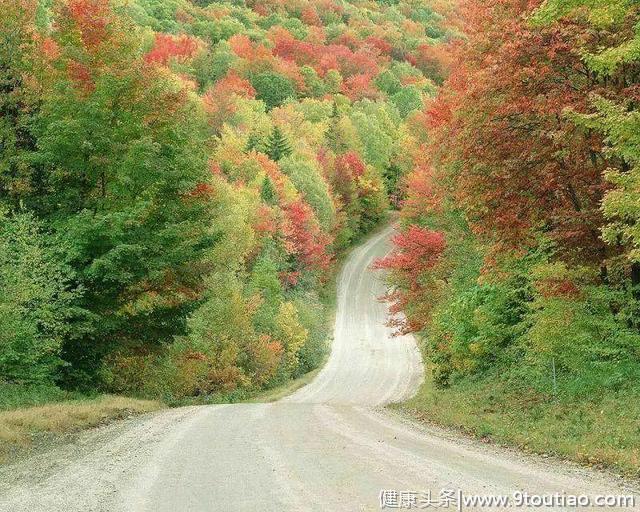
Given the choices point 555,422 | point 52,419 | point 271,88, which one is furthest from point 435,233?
point 271,88

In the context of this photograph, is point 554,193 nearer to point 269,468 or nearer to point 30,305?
point 269,468

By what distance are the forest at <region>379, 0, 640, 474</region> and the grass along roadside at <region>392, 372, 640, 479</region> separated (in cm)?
5

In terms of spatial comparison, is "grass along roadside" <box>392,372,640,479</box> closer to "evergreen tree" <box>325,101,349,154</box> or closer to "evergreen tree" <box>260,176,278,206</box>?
"evergreen tree" <box>260,176,278,206</box>

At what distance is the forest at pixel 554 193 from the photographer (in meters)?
12.9

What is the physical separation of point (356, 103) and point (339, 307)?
49.5 meters

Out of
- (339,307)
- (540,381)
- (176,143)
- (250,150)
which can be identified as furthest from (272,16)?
(540,381)

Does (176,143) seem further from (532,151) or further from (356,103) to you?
(356,103)

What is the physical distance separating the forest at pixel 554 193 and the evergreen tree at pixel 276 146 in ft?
157

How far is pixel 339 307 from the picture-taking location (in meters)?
61.9

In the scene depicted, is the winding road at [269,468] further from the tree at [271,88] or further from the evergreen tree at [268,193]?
the tree at [271,88]

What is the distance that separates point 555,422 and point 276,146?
181ft

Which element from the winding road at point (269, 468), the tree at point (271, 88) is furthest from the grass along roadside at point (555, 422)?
the tree at point (271, 88)

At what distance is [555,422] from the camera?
1342 cm

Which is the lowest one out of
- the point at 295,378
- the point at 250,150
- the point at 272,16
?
the point at 295,378
